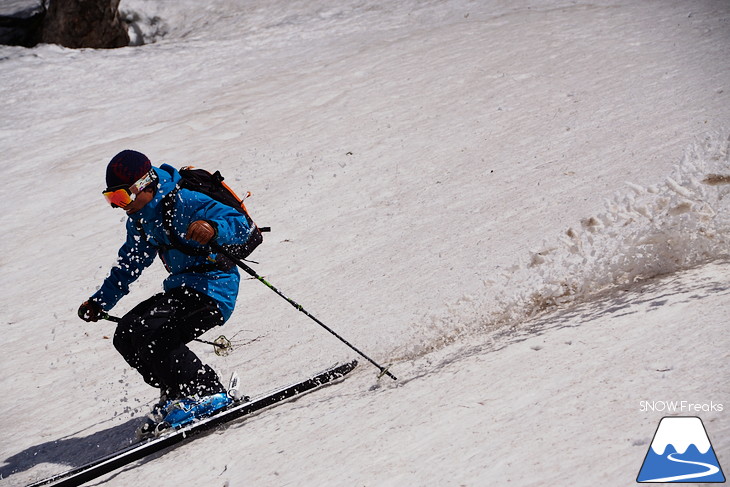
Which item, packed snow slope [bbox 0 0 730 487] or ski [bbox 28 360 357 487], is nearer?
packed snow slope [bbox 0 0 730 487]

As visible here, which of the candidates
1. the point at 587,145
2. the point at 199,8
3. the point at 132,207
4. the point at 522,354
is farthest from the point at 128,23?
the point at 522,354

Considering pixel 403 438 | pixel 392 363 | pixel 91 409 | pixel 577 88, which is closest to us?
pixel 403 438

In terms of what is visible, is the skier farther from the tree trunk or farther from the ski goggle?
the tree trunk

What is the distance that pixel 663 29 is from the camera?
13.0 metres

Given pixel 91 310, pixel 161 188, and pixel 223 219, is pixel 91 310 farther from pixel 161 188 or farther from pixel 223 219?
pixel 223 219

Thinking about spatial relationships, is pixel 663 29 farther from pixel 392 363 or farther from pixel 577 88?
pixel 392 363

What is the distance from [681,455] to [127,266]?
390cm

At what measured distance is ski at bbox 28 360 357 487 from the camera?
436 centimetres

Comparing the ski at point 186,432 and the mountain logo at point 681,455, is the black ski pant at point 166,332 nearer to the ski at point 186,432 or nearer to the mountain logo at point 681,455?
the ski at point 186,432

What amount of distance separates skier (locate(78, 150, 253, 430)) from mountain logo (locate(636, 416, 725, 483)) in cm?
280

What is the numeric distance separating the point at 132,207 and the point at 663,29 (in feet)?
38.7

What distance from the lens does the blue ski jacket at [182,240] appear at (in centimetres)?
453

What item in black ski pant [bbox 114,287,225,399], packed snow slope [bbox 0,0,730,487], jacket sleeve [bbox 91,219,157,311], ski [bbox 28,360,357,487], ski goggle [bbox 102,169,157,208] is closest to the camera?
packed snow slope [bbox 0,0,730,487]

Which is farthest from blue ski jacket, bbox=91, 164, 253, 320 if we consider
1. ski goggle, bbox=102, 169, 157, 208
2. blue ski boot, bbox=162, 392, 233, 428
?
blue ski boot, bbox=162, 392, 233, 428
